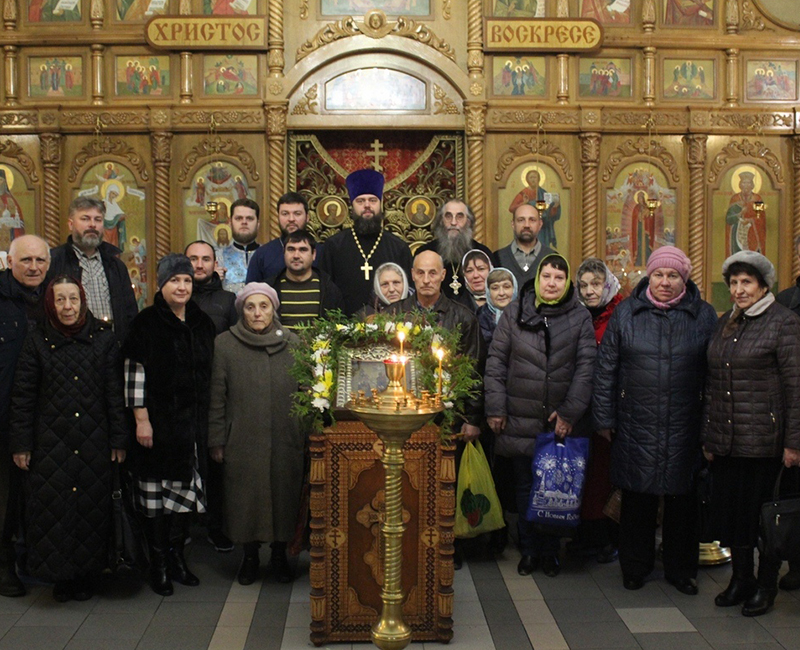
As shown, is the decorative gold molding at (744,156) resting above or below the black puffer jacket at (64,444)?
above

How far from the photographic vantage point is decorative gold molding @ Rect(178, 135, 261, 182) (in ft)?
27.4

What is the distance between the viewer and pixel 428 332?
14.0 feet

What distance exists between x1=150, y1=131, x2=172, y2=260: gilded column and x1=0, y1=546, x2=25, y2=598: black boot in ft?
13.0

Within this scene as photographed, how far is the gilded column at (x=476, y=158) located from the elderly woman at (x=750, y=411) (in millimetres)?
4020

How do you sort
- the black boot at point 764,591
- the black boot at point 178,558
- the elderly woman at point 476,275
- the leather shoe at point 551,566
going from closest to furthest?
the black boot at point 764,591 < the black boot at point 178,558 < the leather shoe at point 551,566 < the elderly woman at point 476,275

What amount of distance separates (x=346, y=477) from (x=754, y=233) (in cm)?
580

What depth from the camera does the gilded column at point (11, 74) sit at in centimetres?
831

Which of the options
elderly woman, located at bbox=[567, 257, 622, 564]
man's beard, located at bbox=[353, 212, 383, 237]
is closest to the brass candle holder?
elderly woman, located at bbox=[567, 257, 622, 564]

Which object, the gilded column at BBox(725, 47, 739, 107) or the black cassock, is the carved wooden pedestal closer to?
the black cassock

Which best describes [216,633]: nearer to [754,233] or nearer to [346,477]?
[346,477]

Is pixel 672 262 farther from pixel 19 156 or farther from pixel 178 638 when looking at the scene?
pixel 19 156

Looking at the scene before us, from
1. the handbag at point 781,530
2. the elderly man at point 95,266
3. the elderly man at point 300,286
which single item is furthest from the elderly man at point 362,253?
the handbag at point 781,530

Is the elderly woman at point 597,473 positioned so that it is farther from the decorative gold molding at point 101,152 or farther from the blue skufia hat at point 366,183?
the decorative gold molding at point 101,152

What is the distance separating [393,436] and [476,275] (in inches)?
102
